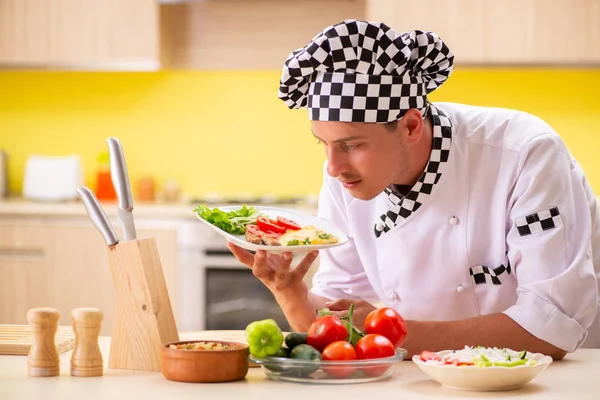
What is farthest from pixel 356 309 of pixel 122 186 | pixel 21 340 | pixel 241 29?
pixel 241 29

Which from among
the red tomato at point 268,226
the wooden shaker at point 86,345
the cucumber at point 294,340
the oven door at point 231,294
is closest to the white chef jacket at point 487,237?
the red tomato at point 268,226

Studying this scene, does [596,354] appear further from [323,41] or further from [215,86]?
[215,86]

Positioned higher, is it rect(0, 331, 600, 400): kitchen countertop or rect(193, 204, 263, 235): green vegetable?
rect(193, 204, 263, 235): green vegetable

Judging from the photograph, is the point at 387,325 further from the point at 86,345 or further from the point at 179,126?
the point at 179,126

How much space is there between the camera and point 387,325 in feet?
5.28

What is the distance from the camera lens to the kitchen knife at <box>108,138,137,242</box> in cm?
169

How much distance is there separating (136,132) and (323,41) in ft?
9.70

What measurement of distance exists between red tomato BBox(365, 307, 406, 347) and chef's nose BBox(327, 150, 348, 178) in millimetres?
337

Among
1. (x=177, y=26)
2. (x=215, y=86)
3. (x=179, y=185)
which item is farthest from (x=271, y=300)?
(x=177, y=26)

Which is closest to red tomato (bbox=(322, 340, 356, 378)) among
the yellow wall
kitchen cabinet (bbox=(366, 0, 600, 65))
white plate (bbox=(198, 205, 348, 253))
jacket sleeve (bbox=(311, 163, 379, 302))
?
white plate (bbox=(198, 205, 348, 253))

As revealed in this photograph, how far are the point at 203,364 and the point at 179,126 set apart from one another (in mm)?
3174

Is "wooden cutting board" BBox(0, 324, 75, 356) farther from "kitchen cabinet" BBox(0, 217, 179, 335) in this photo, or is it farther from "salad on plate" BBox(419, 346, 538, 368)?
"kitchen cabinet" BBox(0, 217, 179, 335)

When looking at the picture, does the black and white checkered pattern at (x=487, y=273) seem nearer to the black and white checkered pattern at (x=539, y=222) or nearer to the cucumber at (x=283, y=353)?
the black and white checkered pattern at (x=539, y=222)

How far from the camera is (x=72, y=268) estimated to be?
4.11 metres
